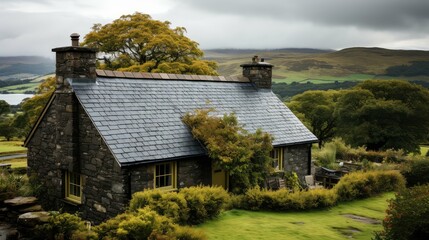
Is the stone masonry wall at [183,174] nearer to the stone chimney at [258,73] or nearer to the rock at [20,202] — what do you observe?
the rock at [20,202]

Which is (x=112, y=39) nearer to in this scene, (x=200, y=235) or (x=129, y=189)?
(x=129, y=189)

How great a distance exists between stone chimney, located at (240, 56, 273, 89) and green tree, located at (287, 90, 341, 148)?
1284 inches

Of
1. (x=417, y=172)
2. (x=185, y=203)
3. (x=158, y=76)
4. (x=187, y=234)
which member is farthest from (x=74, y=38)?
(x=417, y=172)

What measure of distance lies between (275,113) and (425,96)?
96.4 feet

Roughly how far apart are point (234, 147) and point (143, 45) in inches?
697

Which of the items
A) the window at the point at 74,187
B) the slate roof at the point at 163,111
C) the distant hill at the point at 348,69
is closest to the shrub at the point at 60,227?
the slate roof at the point at 163,111

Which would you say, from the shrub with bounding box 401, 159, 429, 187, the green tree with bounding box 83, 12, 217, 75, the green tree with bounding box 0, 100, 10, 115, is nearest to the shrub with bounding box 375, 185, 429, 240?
the shrub with bounding box 401, 159, 429, 187

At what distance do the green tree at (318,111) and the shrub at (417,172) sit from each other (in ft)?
102

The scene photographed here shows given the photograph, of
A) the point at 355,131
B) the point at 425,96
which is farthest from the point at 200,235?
A: the point at 425,96

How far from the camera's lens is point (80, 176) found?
15203 mm

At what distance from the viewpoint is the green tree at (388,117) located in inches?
1609

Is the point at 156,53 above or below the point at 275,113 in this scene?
above

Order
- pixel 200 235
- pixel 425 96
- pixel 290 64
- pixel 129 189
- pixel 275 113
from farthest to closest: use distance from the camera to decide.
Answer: pixel 290 64 → pixel 425 96 → pixel 275 113 → pixel 129 189 → pixel 200 235

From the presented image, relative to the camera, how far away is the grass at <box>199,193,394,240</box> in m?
11.3
